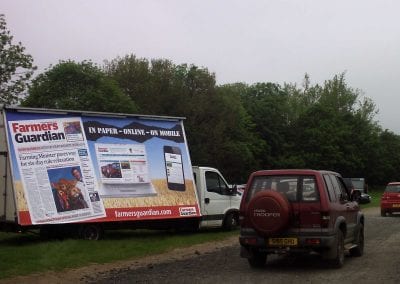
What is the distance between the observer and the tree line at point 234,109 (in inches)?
1471

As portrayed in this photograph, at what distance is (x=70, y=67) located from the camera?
37562 mm

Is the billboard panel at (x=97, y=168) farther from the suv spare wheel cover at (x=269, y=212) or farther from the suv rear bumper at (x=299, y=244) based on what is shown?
the suv spare wheel cover at (x=269, y=212)

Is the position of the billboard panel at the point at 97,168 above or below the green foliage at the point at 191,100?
below

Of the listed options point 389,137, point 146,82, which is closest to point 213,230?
point 146,82

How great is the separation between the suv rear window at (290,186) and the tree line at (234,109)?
16.9 m

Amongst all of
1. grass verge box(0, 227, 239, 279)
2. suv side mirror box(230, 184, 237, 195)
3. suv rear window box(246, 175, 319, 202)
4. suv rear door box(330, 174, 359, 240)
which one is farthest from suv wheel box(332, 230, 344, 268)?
suv side mirror box(230, 184, 237, 195)

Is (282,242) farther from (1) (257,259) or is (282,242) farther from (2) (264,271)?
(1) (257,259)

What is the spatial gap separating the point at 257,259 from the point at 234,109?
4442 cm

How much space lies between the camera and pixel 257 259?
11.7 metres

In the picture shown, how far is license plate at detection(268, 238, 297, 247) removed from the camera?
427 inches

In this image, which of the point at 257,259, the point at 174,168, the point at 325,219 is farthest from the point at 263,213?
the point at 174,168

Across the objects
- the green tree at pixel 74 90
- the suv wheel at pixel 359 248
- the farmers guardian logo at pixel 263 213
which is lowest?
the suv wheel at pixel 359 248

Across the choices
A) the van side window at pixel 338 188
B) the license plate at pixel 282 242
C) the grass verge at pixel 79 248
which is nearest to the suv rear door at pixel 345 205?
the van side window at pixel 338 188

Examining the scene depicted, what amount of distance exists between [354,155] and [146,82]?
34208mm
